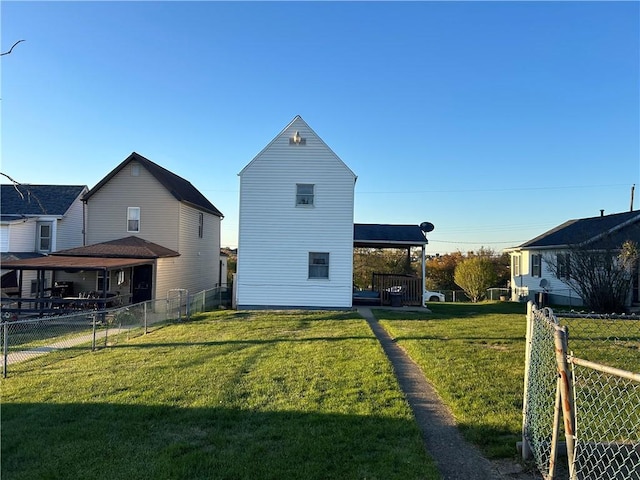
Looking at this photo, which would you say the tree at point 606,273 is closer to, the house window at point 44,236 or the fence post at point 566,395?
the fence post at point 566,395

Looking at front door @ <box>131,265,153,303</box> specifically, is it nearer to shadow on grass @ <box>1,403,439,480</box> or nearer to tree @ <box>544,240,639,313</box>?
shadow on grass @ <box>1,403,439,480</box>

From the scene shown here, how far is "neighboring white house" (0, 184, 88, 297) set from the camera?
21.8 metres

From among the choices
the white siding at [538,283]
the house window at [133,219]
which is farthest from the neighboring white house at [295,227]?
the white siding at [538,283]

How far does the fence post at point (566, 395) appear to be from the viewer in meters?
3.04

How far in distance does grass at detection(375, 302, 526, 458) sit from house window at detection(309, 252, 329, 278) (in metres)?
4.94

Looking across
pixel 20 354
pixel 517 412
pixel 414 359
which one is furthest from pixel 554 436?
pixel 20 354

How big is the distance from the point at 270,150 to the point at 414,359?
12.5 m

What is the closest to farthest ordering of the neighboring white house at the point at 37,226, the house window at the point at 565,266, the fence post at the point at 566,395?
the fence post at the point at 566,395
the house window at the point at 565,266
the neighboring white house at the point at 37,226

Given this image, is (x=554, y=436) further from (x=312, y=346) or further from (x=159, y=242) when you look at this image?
(x=159, y=242)

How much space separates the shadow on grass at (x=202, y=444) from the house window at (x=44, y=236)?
21.6 meters

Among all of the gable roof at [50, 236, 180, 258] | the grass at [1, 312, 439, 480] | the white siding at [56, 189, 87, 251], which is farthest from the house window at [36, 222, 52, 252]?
the grass at [1, 312, 439, 480]

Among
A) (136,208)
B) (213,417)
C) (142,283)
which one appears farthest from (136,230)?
(213,417)

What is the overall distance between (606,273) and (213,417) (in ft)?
57.4

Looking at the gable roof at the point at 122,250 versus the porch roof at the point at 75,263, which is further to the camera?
the gable roof at the point at 122,250
